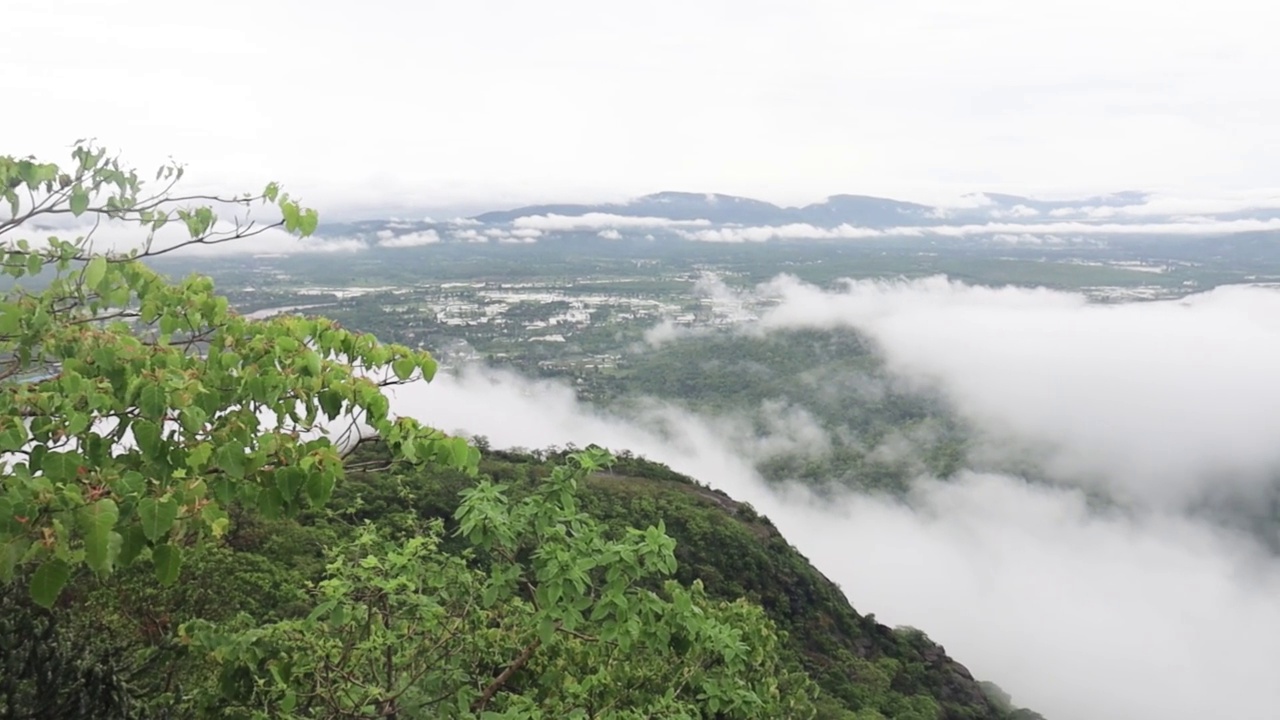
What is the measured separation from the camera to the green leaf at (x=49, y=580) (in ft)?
7.48

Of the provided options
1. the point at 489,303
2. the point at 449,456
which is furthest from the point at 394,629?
the point at 489,303

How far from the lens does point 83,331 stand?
333 cm

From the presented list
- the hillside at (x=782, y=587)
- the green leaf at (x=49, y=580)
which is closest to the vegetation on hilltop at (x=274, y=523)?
the green leaf at (x=49, y=580)

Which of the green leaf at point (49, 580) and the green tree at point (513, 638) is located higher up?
the green leaf at point (49, 580)

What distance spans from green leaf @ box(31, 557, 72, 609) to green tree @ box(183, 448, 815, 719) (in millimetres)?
1785

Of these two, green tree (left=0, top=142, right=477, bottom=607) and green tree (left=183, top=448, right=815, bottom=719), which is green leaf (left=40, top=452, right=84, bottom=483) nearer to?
green tree (left=0, top=142, right=477, bottom=607)

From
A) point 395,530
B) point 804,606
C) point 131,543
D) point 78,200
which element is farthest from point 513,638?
point 804,606

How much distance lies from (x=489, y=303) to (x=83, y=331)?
590 feet

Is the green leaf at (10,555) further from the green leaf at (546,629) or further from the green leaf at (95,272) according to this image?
the green leaf at (546,629)

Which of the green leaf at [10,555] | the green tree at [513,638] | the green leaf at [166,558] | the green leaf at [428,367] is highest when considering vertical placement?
the green leaf at [428,367]

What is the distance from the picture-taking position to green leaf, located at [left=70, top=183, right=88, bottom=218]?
3.71 metres

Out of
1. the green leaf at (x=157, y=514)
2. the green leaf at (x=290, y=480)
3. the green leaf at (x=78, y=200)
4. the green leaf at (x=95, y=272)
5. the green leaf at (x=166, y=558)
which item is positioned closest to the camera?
the green leaf at (x=157, y=514)

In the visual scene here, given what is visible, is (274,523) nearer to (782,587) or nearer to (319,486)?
(319,486)

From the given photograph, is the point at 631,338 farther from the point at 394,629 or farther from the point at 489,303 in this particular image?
the point at 394,629
